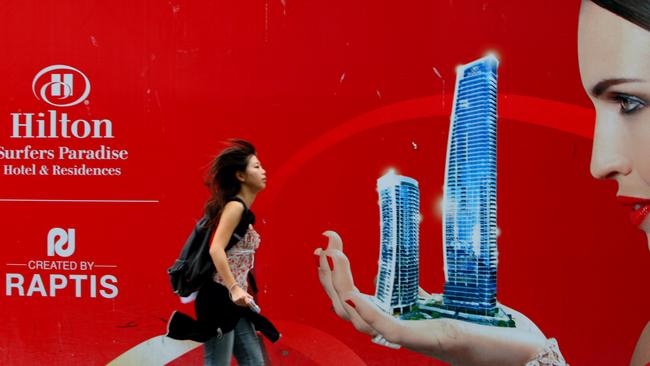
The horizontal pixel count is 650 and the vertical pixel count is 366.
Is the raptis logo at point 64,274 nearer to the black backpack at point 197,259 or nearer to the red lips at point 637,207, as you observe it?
the black backpack at point 197,259

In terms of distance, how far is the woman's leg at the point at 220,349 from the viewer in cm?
311

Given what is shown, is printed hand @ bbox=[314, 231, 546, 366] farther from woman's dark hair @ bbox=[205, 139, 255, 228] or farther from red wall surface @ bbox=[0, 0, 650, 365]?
woman's dark hair @ bbox=[205, 139, 255, 228]

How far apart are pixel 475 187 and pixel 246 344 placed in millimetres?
1395

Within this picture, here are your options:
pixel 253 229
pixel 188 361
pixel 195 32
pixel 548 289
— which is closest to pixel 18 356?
pixel 188 361

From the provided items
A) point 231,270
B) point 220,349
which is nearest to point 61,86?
point 231,270

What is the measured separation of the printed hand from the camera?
3.19m

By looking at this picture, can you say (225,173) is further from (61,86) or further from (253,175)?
(61,86)

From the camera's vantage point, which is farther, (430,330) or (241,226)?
(430,330)

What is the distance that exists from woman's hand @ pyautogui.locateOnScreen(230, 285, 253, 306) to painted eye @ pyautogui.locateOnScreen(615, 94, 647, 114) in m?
2.04

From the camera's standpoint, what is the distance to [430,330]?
3229 millimetres

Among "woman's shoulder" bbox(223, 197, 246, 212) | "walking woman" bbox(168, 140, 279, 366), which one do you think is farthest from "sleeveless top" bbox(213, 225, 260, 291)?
"woman's shoulder" bbox(223, 197, 246, 212)

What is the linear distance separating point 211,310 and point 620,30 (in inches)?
95.6

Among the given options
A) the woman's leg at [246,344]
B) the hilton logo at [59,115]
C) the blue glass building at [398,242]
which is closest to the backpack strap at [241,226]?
the woman's leg at [246,344]

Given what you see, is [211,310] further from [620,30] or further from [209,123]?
[620,30]
